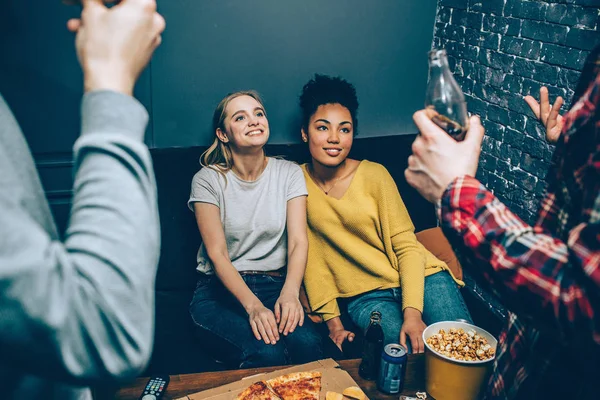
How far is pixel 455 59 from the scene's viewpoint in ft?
8.99

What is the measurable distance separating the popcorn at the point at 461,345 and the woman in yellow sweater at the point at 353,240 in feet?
2.18

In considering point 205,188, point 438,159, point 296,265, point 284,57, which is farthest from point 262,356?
point 284,57

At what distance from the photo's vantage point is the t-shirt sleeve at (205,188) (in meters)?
2.15

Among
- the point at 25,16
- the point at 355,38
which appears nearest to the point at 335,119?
the point at 355,38

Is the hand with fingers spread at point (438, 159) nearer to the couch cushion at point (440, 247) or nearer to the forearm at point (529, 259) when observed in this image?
the forearm at point (529, 259)

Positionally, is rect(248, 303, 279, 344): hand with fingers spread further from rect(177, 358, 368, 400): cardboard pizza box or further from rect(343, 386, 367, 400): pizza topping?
rect(343, 386, 367, 400): pizza topping

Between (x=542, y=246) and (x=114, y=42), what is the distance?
58cm

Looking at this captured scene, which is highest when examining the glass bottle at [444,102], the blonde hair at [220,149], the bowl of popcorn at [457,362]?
the glass bottle at [444,102]

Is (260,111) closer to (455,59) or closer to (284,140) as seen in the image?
(284,140)

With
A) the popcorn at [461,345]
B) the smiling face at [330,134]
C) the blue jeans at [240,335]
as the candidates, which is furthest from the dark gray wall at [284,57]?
the popcorn at [461,345]

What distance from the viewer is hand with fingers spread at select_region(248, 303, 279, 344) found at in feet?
6.36

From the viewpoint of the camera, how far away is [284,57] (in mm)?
2578

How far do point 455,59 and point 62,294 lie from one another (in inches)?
104

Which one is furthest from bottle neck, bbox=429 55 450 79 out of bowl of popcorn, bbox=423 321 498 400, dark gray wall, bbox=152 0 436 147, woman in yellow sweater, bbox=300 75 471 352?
dark gray wall, bbox=152 0 436 147
